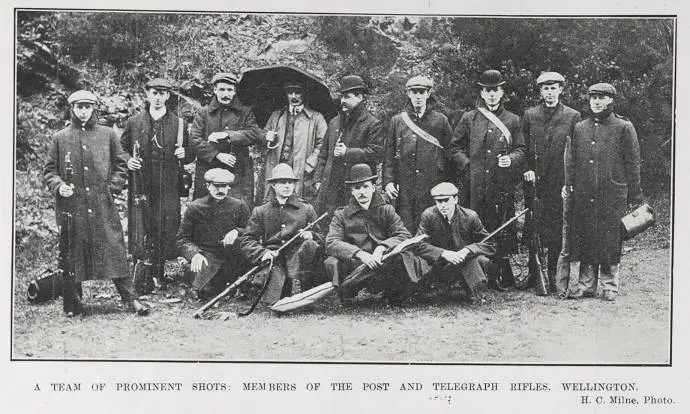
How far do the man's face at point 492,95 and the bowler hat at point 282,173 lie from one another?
6.11ft

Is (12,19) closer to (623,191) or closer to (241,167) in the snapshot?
(241,167)

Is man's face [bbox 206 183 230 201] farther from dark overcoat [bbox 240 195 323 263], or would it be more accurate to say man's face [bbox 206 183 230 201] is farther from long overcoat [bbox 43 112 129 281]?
long overcoat [bbox 43 112 129 281]

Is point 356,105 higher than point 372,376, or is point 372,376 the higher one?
point 356,105

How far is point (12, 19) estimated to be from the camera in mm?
9164

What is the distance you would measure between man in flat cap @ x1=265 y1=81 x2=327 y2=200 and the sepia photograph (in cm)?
2

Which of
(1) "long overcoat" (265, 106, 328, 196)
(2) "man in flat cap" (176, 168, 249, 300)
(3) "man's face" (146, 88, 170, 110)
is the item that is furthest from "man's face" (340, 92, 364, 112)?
(3) "man's face" (146, 88, 170, 110)

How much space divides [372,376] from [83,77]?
3.71m

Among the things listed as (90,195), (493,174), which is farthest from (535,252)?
(90,195)

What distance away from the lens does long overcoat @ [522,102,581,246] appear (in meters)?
9.27

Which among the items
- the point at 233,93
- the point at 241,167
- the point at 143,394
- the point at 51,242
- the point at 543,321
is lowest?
the point at 143,394

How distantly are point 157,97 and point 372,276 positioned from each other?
2.53 metres

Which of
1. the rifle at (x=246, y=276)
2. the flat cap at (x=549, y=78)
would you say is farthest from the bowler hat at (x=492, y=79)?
the rifle at (x=246, y=276)

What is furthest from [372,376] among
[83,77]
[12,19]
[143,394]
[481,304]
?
[12,19]

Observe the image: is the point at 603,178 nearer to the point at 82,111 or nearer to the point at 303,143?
the point at 303,143
